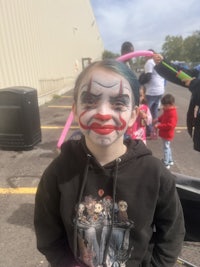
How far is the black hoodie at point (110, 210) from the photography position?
1213 mm

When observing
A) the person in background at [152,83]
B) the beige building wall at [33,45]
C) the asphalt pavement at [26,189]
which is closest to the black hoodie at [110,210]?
the asphalt pavement at [26,189]

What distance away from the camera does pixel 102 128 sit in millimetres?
1124

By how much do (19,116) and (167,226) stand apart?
3.40 metres

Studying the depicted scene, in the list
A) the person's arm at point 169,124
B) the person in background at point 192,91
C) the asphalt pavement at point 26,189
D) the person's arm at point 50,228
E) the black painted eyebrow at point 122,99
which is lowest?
the asphalt pavement at point 26,189

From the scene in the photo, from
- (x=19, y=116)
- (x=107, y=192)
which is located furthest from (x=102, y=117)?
(x=19, y=116)

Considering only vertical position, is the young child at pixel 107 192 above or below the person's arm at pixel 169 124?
above

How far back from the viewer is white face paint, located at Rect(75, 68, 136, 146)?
1.13 m

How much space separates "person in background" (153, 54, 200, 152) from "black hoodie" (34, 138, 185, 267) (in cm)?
100

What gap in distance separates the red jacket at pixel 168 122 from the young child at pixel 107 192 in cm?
314

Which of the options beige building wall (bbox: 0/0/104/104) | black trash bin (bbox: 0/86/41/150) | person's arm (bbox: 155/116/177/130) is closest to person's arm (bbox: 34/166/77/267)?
black trash bin (bbox: 0/86/41/150)

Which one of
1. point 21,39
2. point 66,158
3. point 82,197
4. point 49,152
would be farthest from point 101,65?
point 21,39

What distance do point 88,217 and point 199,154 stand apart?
444 centimetres

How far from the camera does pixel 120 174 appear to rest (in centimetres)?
121

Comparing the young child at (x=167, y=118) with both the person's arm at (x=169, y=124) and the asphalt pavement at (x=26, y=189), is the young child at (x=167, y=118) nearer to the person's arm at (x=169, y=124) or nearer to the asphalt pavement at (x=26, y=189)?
the person's arm at (x=169, y=124)
